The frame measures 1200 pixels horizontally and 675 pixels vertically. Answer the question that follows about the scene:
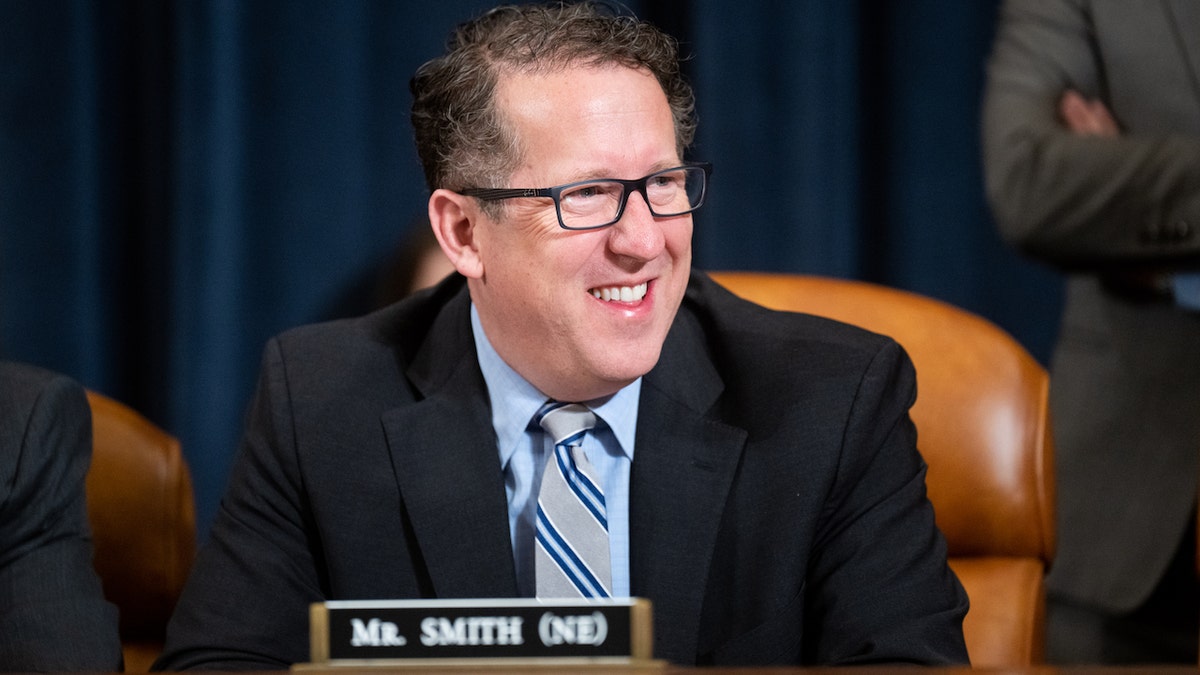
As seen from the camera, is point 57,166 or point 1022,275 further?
point 1022,275

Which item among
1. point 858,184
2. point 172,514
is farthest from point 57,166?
point 858,184

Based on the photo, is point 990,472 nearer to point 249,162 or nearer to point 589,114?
point 589,114

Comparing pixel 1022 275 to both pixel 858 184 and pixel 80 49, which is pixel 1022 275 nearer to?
pixel 858 184

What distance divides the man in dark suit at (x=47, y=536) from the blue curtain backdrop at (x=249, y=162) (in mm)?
1382

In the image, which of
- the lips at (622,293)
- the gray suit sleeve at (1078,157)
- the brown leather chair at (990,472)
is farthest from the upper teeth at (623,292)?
the gray suit sleeve at (1078,157)

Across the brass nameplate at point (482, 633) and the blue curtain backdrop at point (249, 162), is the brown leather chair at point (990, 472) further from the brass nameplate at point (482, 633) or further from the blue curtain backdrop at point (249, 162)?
the blue curtain backdrop at point (249, 162)

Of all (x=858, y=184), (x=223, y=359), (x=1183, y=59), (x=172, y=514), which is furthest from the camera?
(x=858, y=184)

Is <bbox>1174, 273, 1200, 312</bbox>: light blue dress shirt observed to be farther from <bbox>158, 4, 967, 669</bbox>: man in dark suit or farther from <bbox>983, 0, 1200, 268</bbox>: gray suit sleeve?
<bbox>158, 4, 967, 669</bbox>: man in dark suit

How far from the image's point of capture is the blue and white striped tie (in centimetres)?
155

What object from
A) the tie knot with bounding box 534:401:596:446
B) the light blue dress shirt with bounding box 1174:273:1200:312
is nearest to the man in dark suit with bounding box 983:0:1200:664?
the light blue dress shirt with bounding box 1174:273:1200:312

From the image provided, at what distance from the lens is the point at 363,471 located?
1641 mm

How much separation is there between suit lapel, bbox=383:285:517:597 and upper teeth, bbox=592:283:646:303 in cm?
23

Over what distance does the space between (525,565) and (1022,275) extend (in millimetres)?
2137

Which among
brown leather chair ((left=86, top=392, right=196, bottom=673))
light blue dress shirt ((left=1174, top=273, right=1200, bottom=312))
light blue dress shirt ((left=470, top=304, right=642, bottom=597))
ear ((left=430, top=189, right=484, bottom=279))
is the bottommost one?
brown leather chair ((left=86, top=392, right=196, bottom=673))
